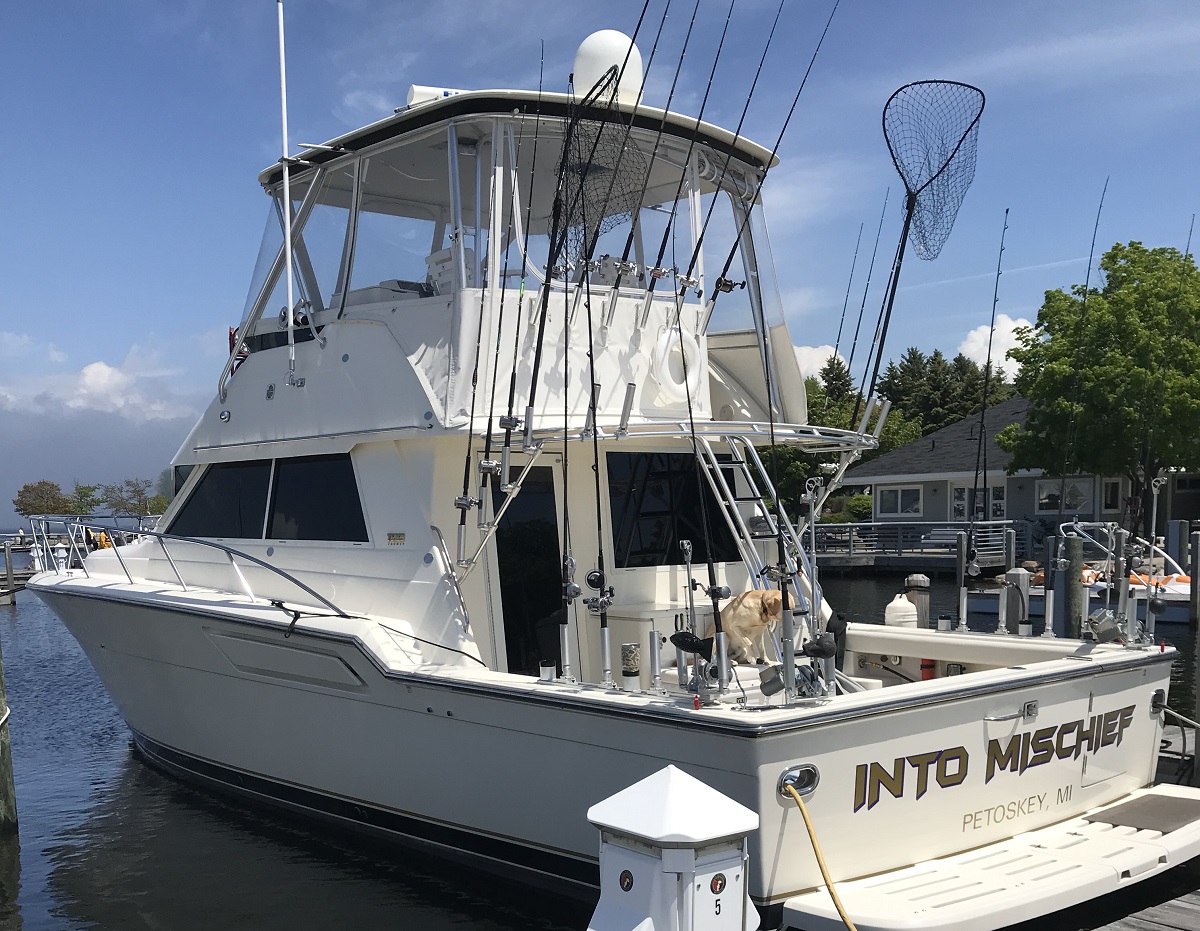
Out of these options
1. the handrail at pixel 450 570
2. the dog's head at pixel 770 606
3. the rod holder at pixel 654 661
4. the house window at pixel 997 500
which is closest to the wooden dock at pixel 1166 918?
the dog's head at pixel 770 606

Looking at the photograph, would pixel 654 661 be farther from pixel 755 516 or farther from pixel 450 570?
pixel 755 516

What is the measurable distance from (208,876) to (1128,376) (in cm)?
2329

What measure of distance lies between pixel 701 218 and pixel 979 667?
3.39m

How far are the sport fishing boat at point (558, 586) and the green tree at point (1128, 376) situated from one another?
1895cm

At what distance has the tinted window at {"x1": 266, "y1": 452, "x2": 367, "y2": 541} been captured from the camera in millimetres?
6762

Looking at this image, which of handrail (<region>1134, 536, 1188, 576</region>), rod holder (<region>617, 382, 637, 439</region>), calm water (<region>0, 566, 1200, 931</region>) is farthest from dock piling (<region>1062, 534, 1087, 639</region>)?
rod holder (<region>617, 382, 637, 439</region>)

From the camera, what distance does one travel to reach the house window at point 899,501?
34.6 meters

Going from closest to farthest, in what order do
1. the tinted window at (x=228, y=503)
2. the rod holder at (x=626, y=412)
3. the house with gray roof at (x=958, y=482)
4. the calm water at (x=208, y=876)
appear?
the rod holder at (x=626, y=412), the calm water at (x=208, y=876), the tinted window at (x=228, y=503), the house with gray roof at (x=958, y=482)

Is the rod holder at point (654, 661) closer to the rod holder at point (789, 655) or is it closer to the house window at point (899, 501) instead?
the rod holder at point (789, 655)

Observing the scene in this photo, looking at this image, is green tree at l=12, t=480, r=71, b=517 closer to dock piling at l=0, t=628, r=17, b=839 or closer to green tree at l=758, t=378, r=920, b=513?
green tree at l=758, t=378, r=920, b=513

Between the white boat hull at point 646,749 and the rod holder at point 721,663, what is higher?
the rod holder at point 721,663

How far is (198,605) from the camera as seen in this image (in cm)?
689

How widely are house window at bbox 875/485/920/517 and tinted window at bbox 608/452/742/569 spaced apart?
28.9m

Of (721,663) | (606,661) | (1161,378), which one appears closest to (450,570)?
(606,661)
